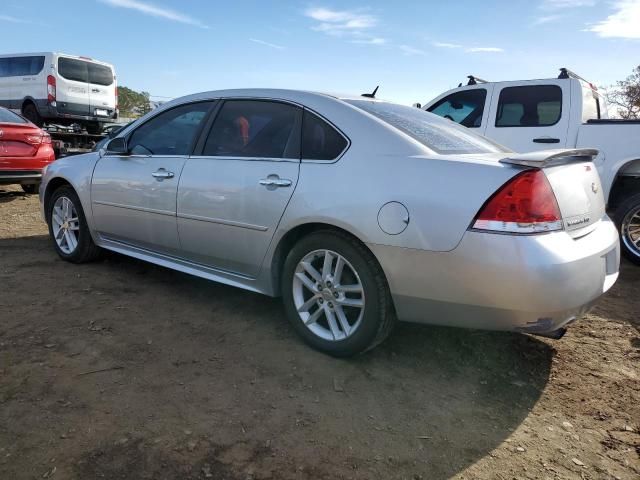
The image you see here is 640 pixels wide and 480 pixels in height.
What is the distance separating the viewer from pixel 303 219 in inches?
119

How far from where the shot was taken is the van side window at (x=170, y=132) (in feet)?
12.6

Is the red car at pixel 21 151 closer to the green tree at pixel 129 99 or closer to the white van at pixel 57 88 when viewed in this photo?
the white van at pixel 57 88

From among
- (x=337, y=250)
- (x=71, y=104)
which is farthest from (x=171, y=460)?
(x=71, y=104)

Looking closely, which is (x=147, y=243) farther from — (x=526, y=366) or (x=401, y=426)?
(x=526, y=366)

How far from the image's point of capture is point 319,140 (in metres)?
3.12

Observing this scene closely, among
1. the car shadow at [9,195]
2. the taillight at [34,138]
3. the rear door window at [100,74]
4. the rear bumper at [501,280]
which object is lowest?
the car shadow at [9,195]

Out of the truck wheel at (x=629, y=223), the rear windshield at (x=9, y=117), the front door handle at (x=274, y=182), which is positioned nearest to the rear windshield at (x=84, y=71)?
the rear windshield at (x=9, y=117)

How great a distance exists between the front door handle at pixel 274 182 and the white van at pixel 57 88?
1357cm

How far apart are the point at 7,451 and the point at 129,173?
242 centimetres

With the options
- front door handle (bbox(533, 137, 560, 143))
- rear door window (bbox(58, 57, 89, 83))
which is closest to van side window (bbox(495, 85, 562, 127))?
front door handle (bbox(533, 137, 560, 143))

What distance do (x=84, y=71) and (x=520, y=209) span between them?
15.5m

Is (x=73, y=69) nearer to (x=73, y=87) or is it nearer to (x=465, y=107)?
(x=73, y=87)

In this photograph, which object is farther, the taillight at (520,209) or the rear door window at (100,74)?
the rear door window at (100,74)

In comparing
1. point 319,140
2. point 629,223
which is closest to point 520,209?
point 319,140
